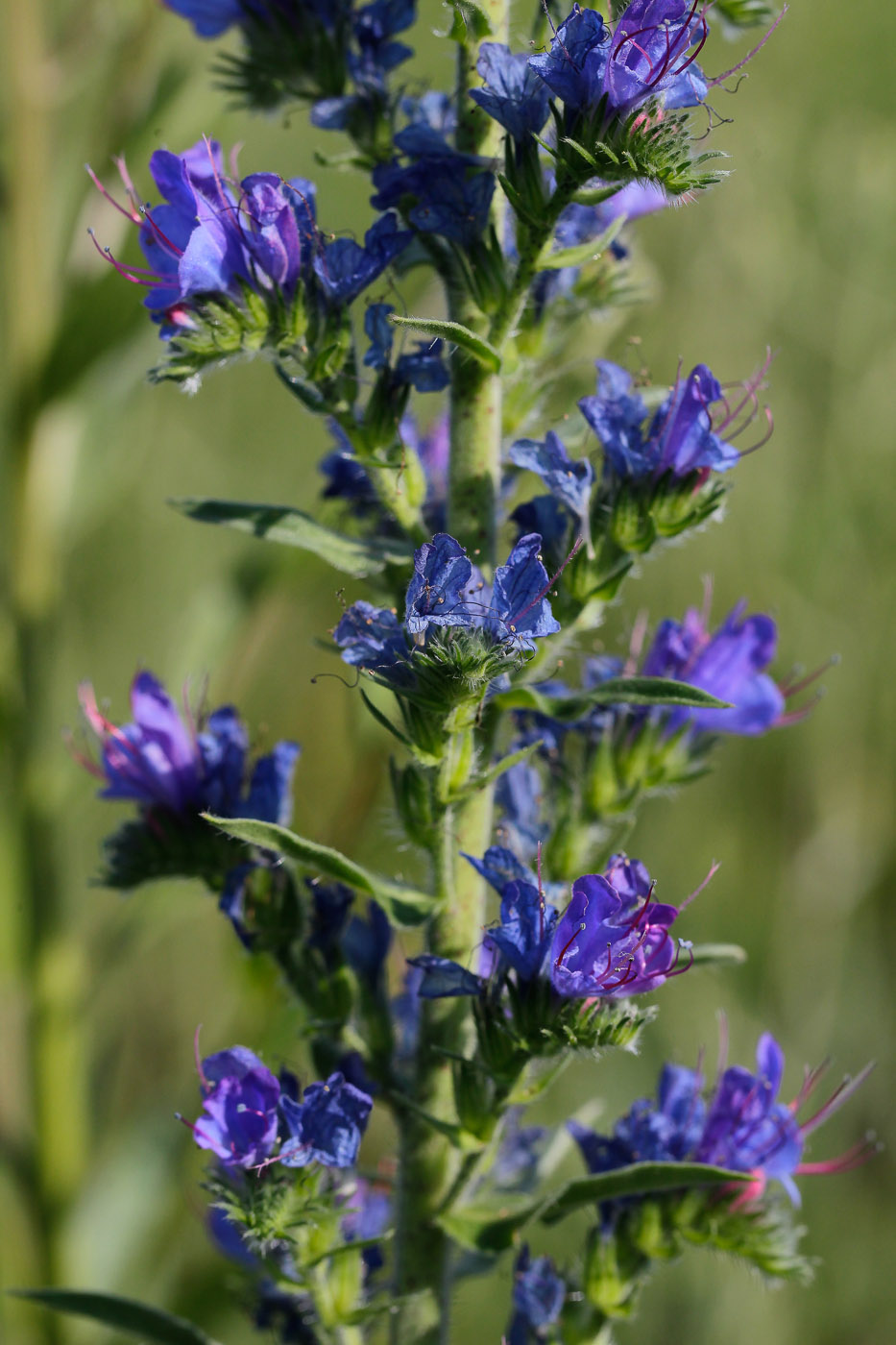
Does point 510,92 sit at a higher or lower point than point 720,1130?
higher

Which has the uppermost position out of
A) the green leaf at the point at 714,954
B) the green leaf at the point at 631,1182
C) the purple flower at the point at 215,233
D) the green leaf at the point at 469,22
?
the green leaf at the point at 469,22

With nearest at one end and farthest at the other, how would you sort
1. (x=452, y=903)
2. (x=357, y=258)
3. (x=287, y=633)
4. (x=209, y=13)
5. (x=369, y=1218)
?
(x=357, y=258), (x=452, y=903), (x=209, y=13), (x=369, y=1218), (x=287, y=633)

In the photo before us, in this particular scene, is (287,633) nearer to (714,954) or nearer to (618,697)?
(714,954)

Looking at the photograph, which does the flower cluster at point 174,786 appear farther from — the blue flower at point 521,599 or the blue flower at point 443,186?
the blue flower at point 443,186

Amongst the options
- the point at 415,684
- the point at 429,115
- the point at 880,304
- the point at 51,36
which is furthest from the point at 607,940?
the point at 880,304

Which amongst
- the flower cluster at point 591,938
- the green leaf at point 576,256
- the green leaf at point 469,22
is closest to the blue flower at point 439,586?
the flower cluster at point 591,938

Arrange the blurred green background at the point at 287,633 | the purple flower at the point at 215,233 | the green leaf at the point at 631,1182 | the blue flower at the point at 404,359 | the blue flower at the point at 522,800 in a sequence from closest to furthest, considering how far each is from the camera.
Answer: the green leaf at the point at 631,1182 → the purple flower at the point at 215,233 → the blue flower at the point at 404,359 → the blue flower at the point at 522,800 → the blurred green background at the point at 287,633

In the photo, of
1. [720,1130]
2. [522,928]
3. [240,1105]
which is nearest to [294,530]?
[522,928]

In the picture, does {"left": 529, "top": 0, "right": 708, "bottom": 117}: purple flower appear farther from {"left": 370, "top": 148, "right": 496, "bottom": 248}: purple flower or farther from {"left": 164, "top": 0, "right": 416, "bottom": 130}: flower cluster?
{"left": 164, "top": 0, "right": 416, "bottom": 130}: flower cluster
